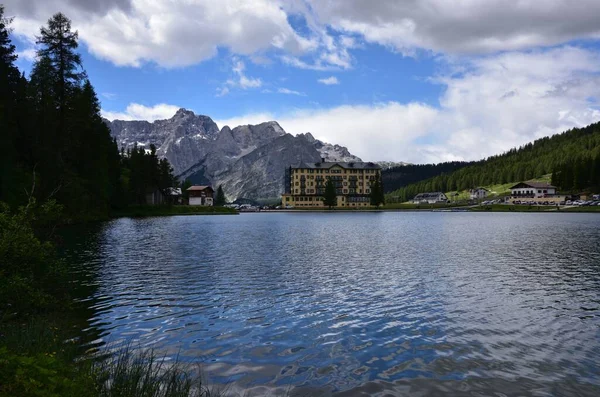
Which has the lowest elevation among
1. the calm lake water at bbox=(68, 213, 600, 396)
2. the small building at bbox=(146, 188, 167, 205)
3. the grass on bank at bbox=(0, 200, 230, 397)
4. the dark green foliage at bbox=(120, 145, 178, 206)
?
the calm lake water at bbox=(68, 213, 600, 396)

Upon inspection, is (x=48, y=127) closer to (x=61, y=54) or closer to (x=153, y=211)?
(x=61, y=54)

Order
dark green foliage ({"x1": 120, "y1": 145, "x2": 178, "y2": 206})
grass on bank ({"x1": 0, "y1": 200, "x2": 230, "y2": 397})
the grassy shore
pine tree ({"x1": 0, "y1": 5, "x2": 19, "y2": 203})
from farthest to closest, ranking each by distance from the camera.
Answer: dark green foliage ({"x1": 120, "y1": 145, "x2": 178, "y2": 206}), the grassy shore, pine tree ({"x1": 0, "y1": 5, "x2": 19, "y2": 203}), grass on bank ({"x1": 0, "y1": 200, "x2": 230, "y2": 397})

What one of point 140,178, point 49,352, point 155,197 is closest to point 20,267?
point 49,352

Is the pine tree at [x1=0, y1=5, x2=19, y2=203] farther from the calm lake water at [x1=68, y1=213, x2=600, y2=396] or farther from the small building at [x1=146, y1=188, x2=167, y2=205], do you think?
the small building at [x1=146, y1=188, x2=167, y2=205]

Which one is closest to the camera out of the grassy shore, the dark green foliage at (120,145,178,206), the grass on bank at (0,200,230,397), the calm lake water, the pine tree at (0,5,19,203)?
the grass on bank at (0,200,230,397)

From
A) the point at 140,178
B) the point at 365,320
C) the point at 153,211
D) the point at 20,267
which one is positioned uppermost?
the point at 140,178

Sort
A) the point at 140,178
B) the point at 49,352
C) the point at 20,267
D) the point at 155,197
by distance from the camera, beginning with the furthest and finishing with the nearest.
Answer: the point at 155,197 < the point at 140,178 < the point at 20,267 < the point at 49,352

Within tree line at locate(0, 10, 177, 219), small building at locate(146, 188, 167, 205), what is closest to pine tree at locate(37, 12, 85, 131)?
tree line at locate(0, 10, 177, 219)

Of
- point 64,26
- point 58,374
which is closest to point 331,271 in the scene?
point 58,374

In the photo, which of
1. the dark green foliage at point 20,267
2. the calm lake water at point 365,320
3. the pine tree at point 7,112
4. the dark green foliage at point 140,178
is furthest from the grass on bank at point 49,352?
the dark green foliage at point 140,178

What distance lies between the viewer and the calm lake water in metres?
14.5

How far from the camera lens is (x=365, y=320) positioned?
21.4 m

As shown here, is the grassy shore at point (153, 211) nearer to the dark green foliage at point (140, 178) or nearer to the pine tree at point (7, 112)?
the dark green foliage at point (140, 178)

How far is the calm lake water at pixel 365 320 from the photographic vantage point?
47.6 ft
